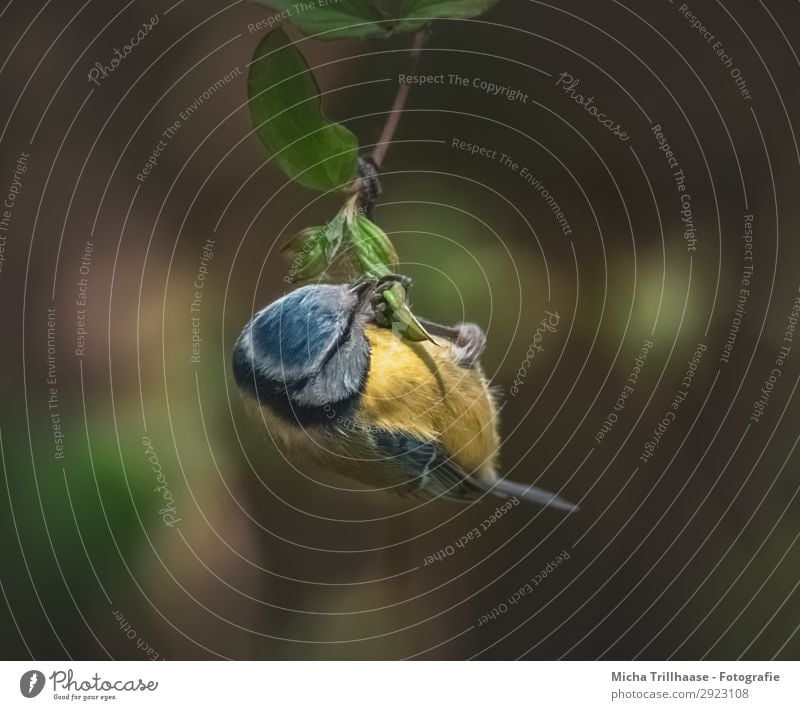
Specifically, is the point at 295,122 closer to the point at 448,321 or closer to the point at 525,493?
the point at 448,321

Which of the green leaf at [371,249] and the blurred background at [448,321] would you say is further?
the blurred background at [448,321]

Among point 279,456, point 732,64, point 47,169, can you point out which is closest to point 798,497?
point 732,64

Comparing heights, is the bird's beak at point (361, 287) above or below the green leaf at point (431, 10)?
below

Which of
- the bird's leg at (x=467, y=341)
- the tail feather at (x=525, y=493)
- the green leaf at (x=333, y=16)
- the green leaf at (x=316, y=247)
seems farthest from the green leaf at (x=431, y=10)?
the tail feather at (x=525, y=493)

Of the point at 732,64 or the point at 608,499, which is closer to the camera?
the point at 732,64

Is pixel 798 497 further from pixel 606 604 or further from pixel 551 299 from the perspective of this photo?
pixel 551 299

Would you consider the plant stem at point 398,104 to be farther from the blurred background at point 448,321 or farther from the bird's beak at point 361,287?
the bird's beak at point 361,287

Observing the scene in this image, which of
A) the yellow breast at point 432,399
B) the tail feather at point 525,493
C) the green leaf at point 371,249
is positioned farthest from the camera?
the tail feather at point 525,493
